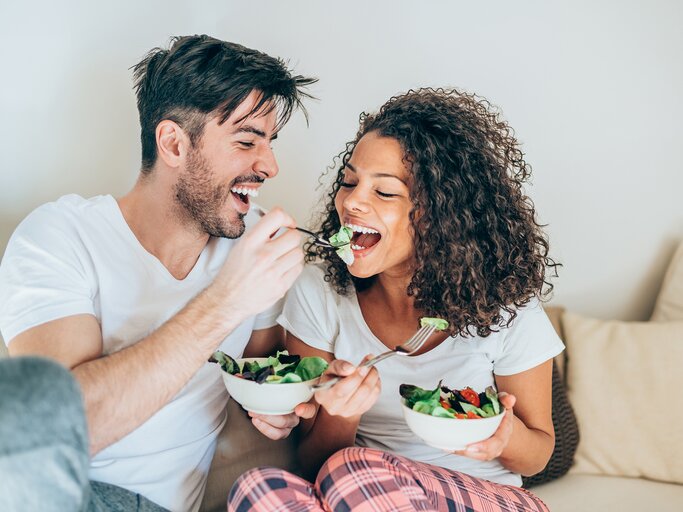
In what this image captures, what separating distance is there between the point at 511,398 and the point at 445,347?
26cm

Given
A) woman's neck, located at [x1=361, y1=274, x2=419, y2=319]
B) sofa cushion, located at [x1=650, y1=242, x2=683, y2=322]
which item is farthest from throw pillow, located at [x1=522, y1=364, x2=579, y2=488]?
woman's neck, located at [x1=361, y1=274, x2=419, y2=319]

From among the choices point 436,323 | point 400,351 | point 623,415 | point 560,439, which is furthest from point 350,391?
point 623,415

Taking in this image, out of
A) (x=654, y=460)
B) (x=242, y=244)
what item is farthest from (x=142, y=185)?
(x=654, y=460)

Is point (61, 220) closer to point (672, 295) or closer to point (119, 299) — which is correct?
point (119, 299)

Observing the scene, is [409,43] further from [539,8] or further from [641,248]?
[641,248]

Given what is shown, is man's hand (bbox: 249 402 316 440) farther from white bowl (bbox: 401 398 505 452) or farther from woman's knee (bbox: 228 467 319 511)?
white bowl (bbox: 401 398 505 452)

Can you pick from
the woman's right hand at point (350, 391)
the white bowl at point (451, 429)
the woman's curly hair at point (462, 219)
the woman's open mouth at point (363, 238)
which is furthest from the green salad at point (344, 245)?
the white bowl at point (451, 429)

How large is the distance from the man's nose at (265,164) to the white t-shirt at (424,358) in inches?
12.9

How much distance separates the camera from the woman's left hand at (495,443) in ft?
4.03

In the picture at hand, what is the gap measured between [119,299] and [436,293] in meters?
0.71

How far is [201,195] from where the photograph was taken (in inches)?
58.7

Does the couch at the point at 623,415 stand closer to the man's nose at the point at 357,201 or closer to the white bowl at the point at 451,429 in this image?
the white bowl at the point at 451,429

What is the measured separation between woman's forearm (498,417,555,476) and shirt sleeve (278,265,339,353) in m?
0.46

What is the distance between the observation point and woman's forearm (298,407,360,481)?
1459 millimetres
